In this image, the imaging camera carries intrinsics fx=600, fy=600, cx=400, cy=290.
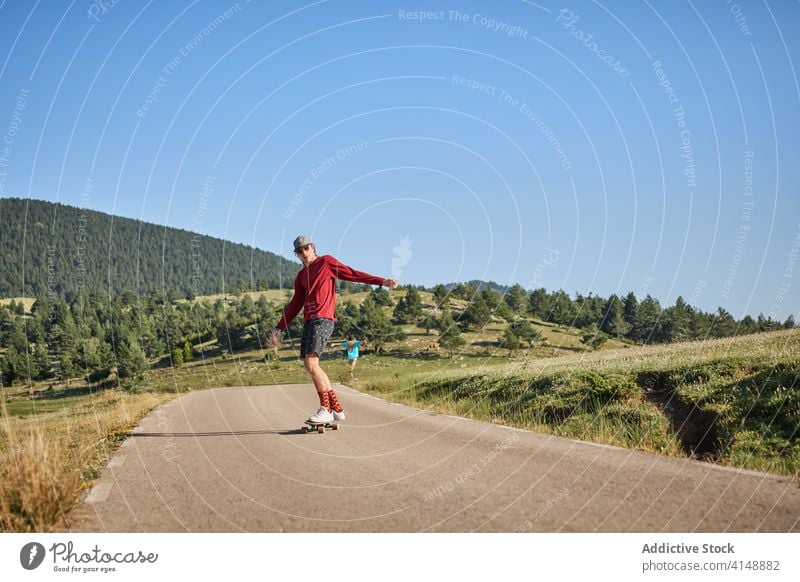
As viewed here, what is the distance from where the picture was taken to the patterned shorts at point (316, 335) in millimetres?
9484

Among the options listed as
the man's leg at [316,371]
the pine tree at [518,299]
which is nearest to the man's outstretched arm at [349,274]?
the man's leg at [316,371]

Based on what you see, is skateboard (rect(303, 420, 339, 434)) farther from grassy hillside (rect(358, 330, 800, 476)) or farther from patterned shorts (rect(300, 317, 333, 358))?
grassy hillside (rect(358, 330, 800, 476))

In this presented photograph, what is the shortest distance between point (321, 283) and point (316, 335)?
2.76 ft

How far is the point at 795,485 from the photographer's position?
17.1 ft

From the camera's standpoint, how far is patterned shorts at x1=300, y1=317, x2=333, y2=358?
9.48 metres

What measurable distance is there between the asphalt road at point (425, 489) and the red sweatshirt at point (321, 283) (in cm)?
203

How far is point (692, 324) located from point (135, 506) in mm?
54783

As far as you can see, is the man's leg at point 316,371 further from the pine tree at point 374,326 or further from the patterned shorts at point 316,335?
the pine tree at point 374,326

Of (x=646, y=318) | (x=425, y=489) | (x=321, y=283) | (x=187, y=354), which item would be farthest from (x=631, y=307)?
(x=187, y=354)

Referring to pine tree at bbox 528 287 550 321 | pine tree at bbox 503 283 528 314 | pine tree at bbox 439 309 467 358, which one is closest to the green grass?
pine tree at bbox 503 283 528 314

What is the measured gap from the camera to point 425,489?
5461 mm

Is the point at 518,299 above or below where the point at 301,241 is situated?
above

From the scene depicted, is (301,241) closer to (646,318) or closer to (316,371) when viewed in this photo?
(316,371)

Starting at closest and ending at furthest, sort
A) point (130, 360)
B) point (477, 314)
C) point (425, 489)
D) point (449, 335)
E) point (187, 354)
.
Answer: point (425, 489) < point (477, 314) < point (449, 335) < point (130, 360) < point (187, 354)
